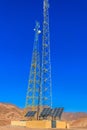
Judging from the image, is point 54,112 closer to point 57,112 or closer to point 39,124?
point 57,112

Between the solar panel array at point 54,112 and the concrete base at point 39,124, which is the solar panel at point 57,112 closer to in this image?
the solar panel array at point 54,112

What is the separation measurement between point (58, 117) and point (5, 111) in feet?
360

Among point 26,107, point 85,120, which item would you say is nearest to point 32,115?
point 26,107

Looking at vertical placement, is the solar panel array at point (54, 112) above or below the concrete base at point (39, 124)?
above

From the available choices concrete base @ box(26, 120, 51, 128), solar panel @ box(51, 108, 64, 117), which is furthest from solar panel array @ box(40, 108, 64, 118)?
concrete base @ box(26, 120, 51, 128)

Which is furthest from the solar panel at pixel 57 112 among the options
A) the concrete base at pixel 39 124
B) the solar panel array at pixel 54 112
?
the concrete base at pixel 39 124

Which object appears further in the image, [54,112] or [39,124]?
[54,112]

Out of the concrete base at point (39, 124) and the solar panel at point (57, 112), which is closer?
the concrete base at point (39, 124)

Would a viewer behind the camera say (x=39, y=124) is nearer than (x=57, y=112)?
Yes

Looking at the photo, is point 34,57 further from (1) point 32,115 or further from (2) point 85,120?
(2) point 85,120

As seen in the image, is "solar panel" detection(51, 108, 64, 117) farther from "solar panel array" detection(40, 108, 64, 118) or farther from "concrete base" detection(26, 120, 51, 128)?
"concrete base" detection(26, 120, 51, 128)

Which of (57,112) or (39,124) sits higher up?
(57,112)

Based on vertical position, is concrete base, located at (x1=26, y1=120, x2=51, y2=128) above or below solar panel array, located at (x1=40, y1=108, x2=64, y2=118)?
below

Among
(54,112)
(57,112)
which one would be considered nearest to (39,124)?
(54,112)
